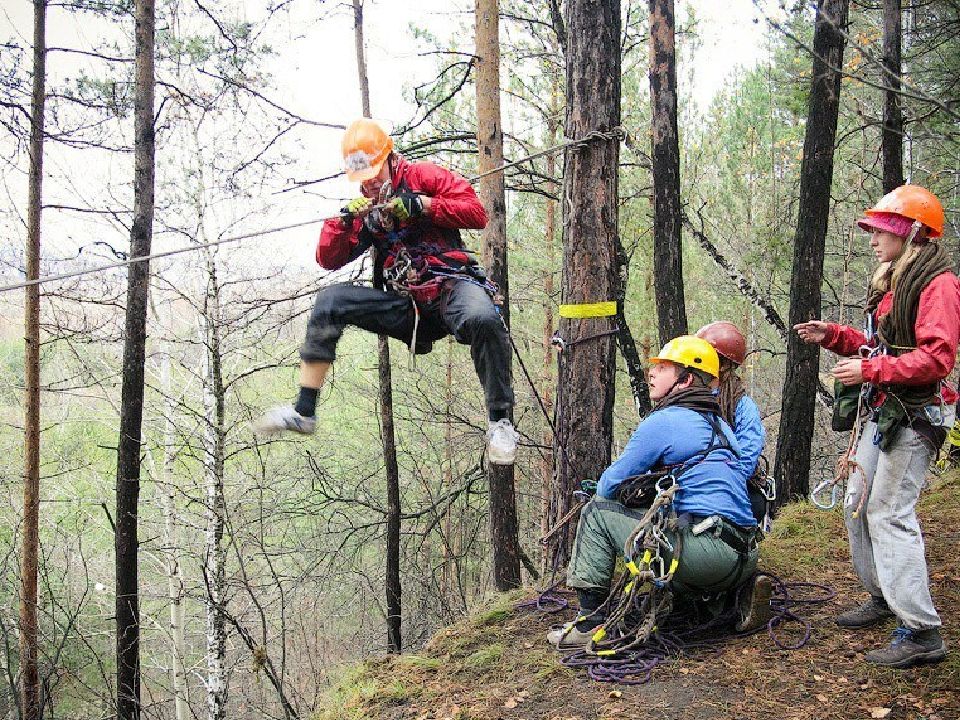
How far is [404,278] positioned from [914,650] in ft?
9.43

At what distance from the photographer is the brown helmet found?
448 centimetres

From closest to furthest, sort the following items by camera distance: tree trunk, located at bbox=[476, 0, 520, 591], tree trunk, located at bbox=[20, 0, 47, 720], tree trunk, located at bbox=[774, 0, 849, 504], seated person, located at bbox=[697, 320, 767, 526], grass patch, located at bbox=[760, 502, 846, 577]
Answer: seated person, located at bbox=[697, 320, 767, 526] → grass patch, located at bbox=[760, 502, 846, 577] → tree trunk, located at bbox=[774, 0, 849, 504] → tree trunk, located at bbox=[476, 0, 520, 591] → tree trunk, located at bbox=[20, 0, 47, 720]

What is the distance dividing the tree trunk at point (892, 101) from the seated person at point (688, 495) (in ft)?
13.8

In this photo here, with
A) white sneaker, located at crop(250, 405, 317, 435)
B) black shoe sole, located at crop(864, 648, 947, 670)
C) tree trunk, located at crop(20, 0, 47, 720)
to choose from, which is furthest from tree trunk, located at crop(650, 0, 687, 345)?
tree trunk, located at crop(20, 0, 47, 720)

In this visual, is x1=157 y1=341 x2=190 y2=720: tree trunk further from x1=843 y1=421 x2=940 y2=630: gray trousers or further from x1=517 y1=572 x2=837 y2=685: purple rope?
x1=843 y1=421 x2=940 y2=630: gray trousers

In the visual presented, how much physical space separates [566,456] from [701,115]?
1060 centimetres

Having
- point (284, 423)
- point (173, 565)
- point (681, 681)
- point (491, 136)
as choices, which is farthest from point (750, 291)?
point (173, 565)

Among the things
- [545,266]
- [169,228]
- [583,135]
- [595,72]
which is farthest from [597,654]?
[545,266]

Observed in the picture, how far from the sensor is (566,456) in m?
4.63

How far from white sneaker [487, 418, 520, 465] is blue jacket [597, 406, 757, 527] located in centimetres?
53

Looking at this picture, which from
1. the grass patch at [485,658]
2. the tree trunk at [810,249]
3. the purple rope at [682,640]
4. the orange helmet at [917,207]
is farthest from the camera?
the tree trunk at [810,249]

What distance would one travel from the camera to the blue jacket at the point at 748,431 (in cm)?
411

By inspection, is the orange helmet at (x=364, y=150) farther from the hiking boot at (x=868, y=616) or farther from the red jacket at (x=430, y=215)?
the hiking boot at (x=868, y=616)

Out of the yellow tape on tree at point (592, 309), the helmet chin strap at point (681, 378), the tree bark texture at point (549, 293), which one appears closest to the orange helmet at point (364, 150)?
the yellow tape on tree at point (592, 309)
